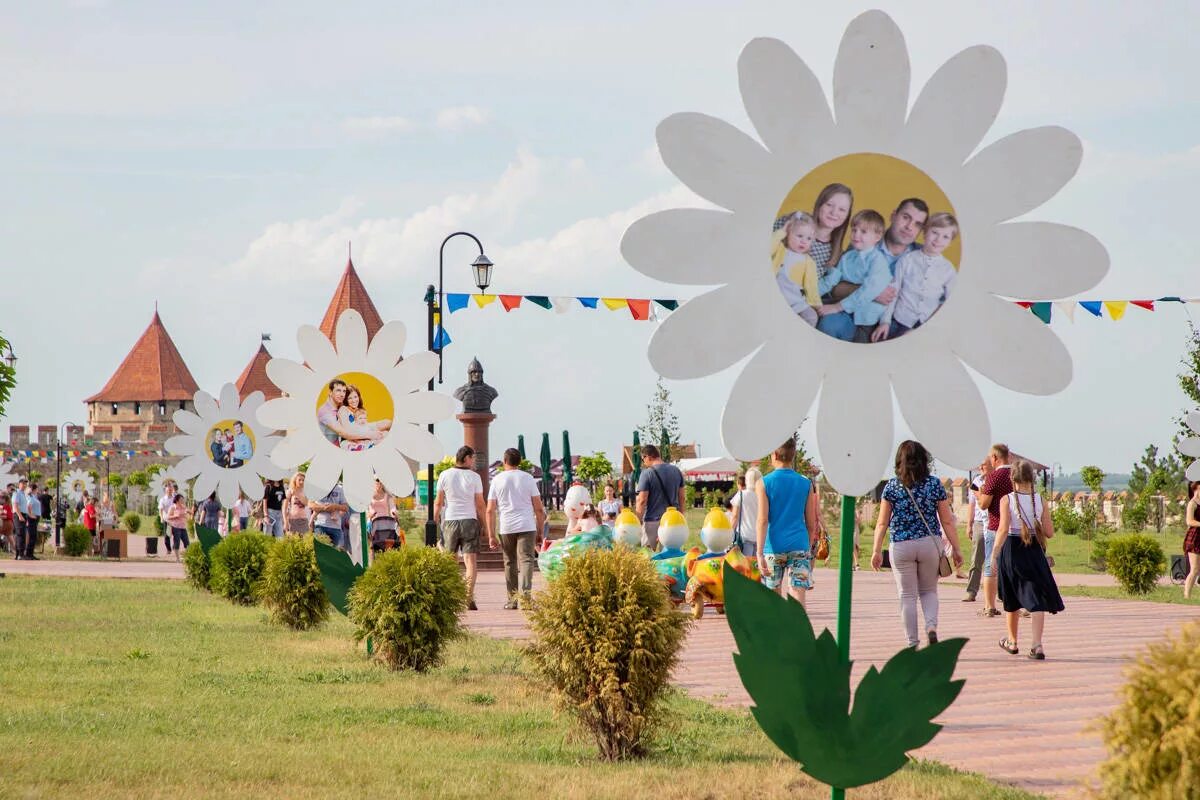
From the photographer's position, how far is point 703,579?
12922 mm

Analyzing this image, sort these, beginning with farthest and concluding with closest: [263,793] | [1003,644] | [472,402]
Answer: [472,402]
[1003,644]
[263,793]

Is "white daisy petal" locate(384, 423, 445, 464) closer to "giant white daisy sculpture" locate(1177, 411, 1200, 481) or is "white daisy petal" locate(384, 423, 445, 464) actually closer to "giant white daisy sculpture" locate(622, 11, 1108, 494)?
"giant white daisy sculpture" locate(622, 11, 1108, 494)

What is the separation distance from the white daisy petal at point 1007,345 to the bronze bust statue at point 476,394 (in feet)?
55.8

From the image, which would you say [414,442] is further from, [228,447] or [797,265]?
[228,447]

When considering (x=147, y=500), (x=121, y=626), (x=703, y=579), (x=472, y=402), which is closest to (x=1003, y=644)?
(x=703, y=579)

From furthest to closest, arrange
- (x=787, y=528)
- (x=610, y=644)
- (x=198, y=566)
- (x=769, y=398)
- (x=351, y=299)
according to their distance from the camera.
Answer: (x=351, y=299) → (x=198, y=566) → (x=787, y=528) → (x=610, y=644) → (x=769, y=398)

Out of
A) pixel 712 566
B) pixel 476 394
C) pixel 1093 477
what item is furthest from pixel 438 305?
pixel 1093 477

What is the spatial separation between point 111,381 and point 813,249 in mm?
108129

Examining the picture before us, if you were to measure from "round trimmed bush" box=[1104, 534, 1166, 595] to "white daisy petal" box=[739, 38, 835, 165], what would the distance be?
1308 centimetres

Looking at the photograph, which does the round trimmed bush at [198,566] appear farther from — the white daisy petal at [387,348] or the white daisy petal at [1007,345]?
the white daisy petal at [1007,345]

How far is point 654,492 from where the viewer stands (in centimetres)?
1394

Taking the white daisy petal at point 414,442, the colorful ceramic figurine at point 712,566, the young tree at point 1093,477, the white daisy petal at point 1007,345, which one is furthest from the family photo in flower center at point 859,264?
the young tree at point 1093,477

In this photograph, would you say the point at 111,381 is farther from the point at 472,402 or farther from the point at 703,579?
the point at 703,579

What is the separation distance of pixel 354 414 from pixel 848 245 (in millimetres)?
5528
